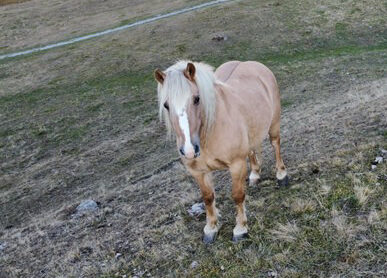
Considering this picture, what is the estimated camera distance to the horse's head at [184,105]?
14.0 ft

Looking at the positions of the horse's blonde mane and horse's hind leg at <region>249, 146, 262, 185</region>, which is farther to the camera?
horse's hind leg at <region>249, 146, 262, 185</region>

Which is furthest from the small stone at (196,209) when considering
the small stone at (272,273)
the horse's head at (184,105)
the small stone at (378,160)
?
the small stone at (378,160)

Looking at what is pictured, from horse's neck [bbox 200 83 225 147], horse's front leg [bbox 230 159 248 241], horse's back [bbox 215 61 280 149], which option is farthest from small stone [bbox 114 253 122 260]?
horse's back [bbox 215 61 280 149]

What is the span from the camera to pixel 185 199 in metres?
6.99

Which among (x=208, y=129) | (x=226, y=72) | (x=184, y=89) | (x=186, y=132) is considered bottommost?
(x=226, y=72)

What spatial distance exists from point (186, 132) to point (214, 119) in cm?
71

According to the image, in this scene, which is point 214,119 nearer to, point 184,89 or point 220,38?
point 184,89

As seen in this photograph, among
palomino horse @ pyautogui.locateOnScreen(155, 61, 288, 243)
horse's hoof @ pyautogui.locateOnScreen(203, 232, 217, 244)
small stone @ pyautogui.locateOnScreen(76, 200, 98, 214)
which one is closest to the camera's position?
palomino horse @ pyautogui.locateOnScreen(155, 61, 288, 243)

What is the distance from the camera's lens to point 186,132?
4262mm

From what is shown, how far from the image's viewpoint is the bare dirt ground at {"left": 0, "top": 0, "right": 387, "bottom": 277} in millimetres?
5039

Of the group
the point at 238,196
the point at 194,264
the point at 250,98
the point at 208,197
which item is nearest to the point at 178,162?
the point at 250,98

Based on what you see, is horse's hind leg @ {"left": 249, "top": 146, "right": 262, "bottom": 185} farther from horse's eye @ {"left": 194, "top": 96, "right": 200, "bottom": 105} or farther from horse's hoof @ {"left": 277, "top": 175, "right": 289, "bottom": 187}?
horse's eye @ {"left": 194, "top": 96, "right": 200, "bottom": 105}

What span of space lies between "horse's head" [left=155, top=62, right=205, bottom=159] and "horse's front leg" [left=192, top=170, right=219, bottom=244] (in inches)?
43.4

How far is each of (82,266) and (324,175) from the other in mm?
4026
